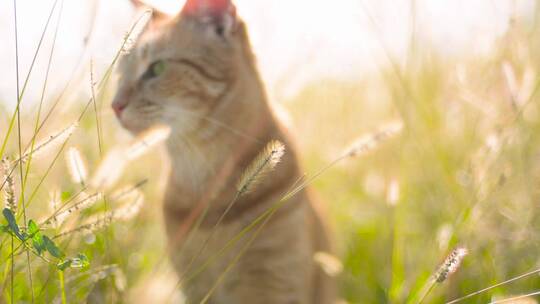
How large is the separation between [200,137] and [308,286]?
22.4 inches

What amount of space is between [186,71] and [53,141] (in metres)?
0.91

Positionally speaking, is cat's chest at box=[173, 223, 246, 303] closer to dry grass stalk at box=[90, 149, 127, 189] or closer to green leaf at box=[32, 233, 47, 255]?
dry grass stalk at box=[90, 149, 127, 189]

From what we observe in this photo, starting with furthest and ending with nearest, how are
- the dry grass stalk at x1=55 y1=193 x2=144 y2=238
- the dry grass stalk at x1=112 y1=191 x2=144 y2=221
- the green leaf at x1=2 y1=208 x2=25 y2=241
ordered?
1. the dry grass stalk at x1=112 y1=191 x2=144 y2=221
2. the dry grass stalk at x1=55 y1=193 x2=144 y2=238
3. the green leaf at x1=2 y1=208 x2=25 y2=241

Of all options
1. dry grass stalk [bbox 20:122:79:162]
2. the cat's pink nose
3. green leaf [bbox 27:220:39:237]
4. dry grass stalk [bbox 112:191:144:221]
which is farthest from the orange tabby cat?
green leaf [bbox 27:220:39:237]

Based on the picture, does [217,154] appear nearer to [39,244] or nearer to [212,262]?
[212,262]

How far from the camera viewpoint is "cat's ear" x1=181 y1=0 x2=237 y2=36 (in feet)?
6.82

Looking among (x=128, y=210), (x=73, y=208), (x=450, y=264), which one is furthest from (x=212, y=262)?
(x=450, y=264)

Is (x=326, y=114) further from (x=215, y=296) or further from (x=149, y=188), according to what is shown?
(x=215, y=296)

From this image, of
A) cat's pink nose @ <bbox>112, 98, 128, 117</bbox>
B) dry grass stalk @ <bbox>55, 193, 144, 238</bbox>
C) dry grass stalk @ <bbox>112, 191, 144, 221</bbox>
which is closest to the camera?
dry grass stalk @ <bbox>55, 193, 144, 238</bbox>

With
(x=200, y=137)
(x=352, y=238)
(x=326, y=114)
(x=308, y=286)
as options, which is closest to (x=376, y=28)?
(x=200, y=137)

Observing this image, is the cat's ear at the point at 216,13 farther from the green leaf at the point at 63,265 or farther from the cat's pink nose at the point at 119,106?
the green leaf at the point at 63,265

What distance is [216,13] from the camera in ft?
6.89

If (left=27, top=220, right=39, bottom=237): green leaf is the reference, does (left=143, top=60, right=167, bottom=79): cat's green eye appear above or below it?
above

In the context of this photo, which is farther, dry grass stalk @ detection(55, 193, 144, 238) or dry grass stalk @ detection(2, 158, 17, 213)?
dry grass stalk @ detection(55, 193, 144, 238)
